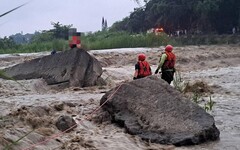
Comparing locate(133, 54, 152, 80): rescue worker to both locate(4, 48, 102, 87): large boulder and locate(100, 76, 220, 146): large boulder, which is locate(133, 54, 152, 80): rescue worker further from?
locate(4, 48, 102, 87): large boulder

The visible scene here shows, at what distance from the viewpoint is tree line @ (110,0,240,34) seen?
32.2m

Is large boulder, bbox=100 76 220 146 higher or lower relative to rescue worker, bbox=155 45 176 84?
lower

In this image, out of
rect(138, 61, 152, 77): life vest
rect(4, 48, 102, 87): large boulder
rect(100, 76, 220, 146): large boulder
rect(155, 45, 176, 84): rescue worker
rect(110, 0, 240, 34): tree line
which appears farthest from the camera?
rect(110, 0, 240, 34): tree line

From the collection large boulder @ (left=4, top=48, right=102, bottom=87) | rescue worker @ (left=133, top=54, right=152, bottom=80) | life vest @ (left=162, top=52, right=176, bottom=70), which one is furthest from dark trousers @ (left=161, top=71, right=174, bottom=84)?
large boulder @ (left=4, top=48, right=102, bottom=87)

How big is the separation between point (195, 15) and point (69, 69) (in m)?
23.7

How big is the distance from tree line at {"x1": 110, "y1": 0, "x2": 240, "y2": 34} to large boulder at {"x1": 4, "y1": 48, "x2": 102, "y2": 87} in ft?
65.1

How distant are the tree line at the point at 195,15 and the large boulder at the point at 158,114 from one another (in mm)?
24164

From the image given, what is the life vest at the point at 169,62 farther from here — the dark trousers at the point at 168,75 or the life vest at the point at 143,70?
the life vest at the point at 143,70

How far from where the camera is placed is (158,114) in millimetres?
7398

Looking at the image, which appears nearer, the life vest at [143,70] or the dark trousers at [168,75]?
the life vest at [143,70]

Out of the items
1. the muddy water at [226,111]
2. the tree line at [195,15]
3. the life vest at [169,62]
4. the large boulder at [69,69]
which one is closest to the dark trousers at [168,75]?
the life vest at [169,62]

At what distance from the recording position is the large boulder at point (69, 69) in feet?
42.2

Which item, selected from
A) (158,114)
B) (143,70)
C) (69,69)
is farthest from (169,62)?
(69,69)

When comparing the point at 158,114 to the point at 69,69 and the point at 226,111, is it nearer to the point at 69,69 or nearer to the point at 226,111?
the point at 226,111
